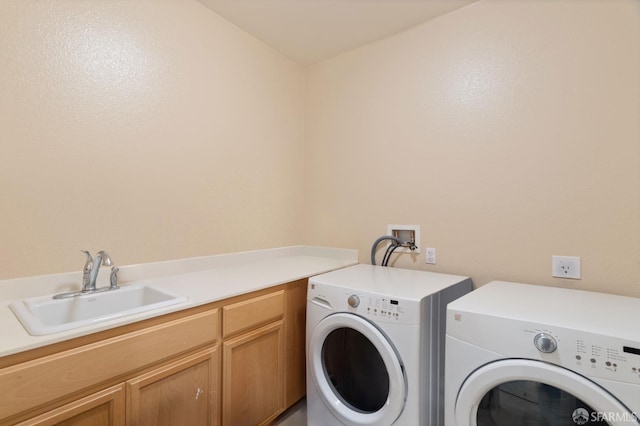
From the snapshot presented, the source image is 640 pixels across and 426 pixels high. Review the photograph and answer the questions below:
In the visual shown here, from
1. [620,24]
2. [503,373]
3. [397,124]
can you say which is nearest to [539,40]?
[620,24]

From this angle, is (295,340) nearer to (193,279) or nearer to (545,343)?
(193,279)

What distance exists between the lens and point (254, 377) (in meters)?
1.48

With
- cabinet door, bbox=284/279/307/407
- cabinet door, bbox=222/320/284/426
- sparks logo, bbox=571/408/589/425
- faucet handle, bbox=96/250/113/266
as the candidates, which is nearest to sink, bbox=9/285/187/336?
faucet handle, bbox=96/250/113/266

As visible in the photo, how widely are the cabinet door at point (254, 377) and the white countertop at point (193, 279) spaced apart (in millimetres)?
262

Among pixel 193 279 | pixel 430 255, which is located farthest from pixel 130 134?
pixel 430 255

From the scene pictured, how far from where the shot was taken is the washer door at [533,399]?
0.83 metres

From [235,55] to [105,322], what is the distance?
1.79 meters

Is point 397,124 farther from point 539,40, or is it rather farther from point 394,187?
point 539,40

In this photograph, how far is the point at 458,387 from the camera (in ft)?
3.53

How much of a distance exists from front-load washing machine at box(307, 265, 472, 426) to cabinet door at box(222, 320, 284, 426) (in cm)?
18

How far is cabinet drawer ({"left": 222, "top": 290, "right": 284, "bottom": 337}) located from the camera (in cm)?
135

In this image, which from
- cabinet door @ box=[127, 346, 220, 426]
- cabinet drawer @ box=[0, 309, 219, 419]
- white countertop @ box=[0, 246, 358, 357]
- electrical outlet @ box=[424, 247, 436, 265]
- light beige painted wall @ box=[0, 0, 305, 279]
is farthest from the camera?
electrical outlet @ box=[424, 247, 436, 265]

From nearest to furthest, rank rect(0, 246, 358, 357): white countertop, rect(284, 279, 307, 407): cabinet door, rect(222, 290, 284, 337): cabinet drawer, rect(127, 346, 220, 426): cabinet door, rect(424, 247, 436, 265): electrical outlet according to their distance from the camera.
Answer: rect(0, 246, 358, 357): white countertop, rect(127, 346, 220, 426): cabinet door, rect(222, 290, 284, 337): cabinet drawer, rect(284, 279, 307, 407): cabinet door, rect(424, 247, 436, 265): electrical outlet

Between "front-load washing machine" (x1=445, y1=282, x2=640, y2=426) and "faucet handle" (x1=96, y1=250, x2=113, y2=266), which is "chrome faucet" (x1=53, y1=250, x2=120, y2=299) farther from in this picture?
"front-load washing machine" (x1=445, y1=282, x2=640, y2=426)
